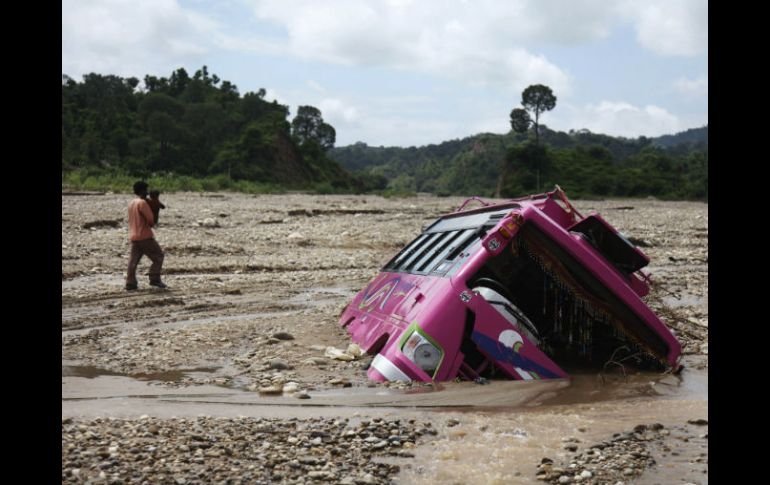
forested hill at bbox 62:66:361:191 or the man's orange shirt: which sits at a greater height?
forested hill at bbox 62:66:361:191

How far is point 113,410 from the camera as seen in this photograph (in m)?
4.60

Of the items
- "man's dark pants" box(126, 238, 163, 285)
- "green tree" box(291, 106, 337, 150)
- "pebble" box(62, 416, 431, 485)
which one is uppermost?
"green tree" box(291, 106, 337, 150)

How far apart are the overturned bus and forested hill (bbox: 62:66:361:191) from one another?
124 ft

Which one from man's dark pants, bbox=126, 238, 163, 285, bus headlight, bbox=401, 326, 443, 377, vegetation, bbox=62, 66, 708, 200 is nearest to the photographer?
bus headlight, bbox=401, 326, 443, 377

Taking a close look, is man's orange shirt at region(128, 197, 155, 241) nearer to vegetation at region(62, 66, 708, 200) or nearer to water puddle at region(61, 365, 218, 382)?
water puddle at region(61, 365, 218, 382)

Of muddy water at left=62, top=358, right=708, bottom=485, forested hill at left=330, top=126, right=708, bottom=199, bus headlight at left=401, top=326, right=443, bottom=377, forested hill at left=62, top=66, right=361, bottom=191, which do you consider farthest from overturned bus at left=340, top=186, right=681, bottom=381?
forested hill at left=62, top=66, right=361, bottom=191

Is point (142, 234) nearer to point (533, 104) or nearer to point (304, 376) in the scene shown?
point (304, 376)

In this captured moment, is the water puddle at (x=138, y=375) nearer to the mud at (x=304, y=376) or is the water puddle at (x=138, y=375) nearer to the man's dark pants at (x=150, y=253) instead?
the mud at (x=304, y=376)

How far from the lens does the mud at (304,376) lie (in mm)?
4121

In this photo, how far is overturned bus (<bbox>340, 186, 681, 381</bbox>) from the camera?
5379 millimetres

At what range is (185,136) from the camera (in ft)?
189

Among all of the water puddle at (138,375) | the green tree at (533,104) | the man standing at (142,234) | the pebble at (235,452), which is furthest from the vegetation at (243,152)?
the pebble at (235,452)

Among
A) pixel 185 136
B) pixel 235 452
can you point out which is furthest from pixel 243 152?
pixel 235 452
